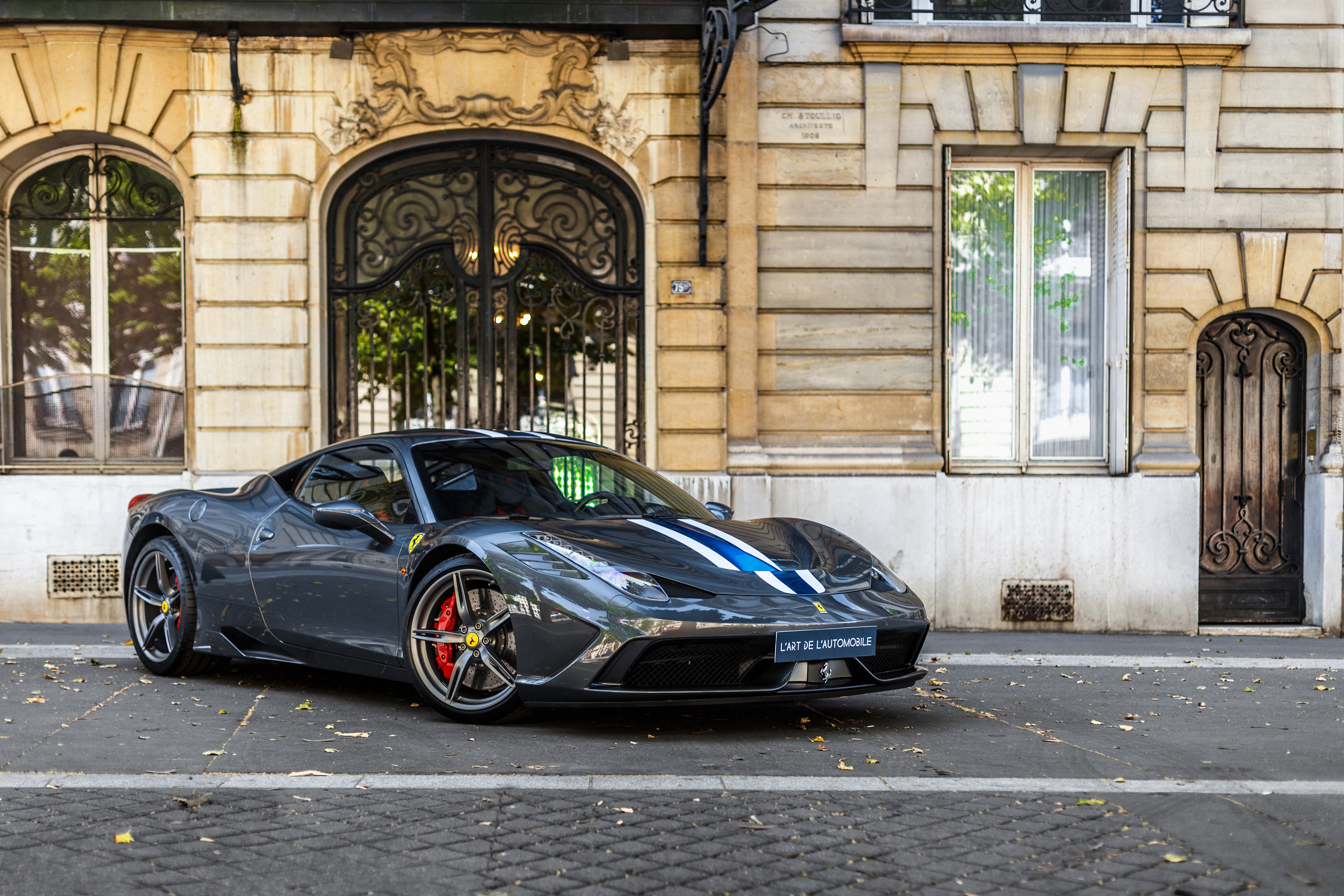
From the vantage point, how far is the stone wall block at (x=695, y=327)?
36.1 feet

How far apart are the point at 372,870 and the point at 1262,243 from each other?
9949mm

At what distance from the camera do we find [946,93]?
11078 millimetres

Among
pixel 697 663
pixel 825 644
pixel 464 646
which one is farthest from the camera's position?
pixel 464 646

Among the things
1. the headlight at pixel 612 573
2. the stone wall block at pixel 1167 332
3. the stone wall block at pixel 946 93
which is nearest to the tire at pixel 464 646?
the headlight at pixel 612 573

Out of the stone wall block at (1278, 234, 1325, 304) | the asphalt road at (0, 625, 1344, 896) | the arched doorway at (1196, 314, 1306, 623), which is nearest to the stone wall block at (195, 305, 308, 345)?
the asphalt road at (0, 625, 1344, 896)

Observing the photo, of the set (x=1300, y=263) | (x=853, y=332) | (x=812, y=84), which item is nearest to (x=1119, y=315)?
(x=1300, y=263)

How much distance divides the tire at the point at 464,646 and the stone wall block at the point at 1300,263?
8282 mm

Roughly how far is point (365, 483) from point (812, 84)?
614cm

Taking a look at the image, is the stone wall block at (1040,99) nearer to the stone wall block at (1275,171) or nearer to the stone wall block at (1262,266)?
the stone wall block at (1275,171)

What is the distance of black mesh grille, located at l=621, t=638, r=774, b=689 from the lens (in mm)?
5141

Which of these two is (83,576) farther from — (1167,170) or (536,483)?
(1167,170)

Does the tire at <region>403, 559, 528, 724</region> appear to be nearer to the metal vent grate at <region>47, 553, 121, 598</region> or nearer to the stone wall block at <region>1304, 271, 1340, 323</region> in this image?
the metal vent grate at <region>47, 553, 121, 598</region>

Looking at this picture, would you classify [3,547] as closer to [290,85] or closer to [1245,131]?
[290,85]

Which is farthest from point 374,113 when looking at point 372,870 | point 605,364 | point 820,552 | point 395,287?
point 372,870
